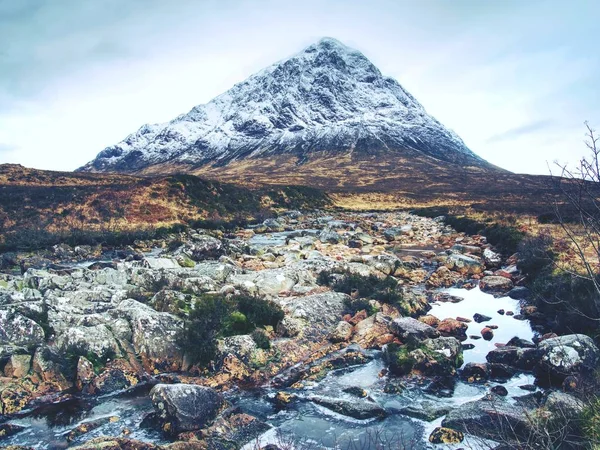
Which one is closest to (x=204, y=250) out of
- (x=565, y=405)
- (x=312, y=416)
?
(x=312, y=416)

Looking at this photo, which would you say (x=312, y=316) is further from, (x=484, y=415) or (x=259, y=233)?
(x=259, y=233)

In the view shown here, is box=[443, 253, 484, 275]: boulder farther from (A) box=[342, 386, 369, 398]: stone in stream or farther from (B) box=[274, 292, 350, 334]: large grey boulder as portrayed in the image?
(A) box=[342, 386, 369, 398]: stone in stream

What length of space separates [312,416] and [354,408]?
1002 mm

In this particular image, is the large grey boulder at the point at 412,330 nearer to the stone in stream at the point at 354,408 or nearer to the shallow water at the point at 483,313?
the shallow water at the point at 483,313

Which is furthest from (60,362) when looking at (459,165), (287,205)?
(459,165)

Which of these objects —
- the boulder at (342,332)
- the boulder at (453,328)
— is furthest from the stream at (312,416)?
the boulder at (342,332)

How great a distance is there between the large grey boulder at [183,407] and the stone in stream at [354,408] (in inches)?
99.9

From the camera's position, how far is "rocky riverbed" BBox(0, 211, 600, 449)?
8.30m

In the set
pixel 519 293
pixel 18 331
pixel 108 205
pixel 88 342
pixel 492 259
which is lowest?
pixel 88 342

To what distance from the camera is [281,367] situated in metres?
11.5

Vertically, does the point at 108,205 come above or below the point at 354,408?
above

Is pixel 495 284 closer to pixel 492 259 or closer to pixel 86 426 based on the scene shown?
pixel 492 259

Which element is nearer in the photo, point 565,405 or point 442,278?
point 565,405

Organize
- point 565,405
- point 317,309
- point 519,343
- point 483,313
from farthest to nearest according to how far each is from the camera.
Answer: point 483,313
point 317,309
point 519,343
point 565,405
